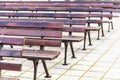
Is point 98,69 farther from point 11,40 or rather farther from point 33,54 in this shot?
point 11,40

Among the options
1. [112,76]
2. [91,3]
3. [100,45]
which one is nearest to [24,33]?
[112,76]

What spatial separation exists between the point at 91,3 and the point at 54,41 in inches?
279

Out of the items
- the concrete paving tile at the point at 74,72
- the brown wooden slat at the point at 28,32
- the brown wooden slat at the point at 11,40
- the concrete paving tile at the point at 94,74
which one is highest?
the brown wooden slat at the point at 11,40

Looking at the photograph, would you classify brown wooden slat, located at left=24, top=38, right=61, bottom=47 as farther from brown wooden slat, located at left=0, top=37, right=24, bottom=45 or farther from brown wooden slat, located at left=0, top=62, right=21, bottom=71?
brown wooden slat, located at left=0, top=62, right=21, bottom=71

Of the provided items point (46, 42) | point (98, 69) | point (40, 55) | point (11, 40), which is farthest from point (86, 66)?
point (11, 40)

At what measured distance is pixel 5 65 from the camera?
377 cm

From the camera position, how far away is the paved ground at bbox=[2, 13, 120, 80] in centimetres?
533

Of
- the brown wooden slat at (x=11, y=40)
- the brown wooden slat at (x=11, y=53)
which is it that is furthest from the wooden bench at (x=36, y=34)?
the brown wooden slat at (x=11, y=53)

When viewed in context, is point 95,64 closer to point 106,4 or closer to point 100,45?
point 100,45

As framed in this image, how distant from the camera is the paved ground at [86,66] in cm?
533

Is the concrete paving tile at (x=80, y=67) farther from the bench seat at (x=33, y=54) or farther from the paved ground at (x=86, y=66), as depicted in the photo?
the bench seat at (x=33, y=54)

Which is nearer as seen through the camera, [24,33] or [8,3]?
[24,33]

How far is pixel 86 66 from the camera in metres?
5.98

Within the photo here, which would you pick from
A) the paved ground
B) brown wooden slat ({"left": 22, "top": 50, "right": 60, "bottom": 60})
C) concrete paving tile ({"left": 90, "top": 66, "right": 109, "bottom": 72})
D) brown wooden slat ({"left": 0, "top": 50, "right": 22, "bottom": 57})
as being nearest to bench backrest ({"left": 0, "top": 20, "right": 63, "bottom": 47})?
brown wooden slat ({"left": 22, "top": 50, "right": 60, "bottom": 60})
